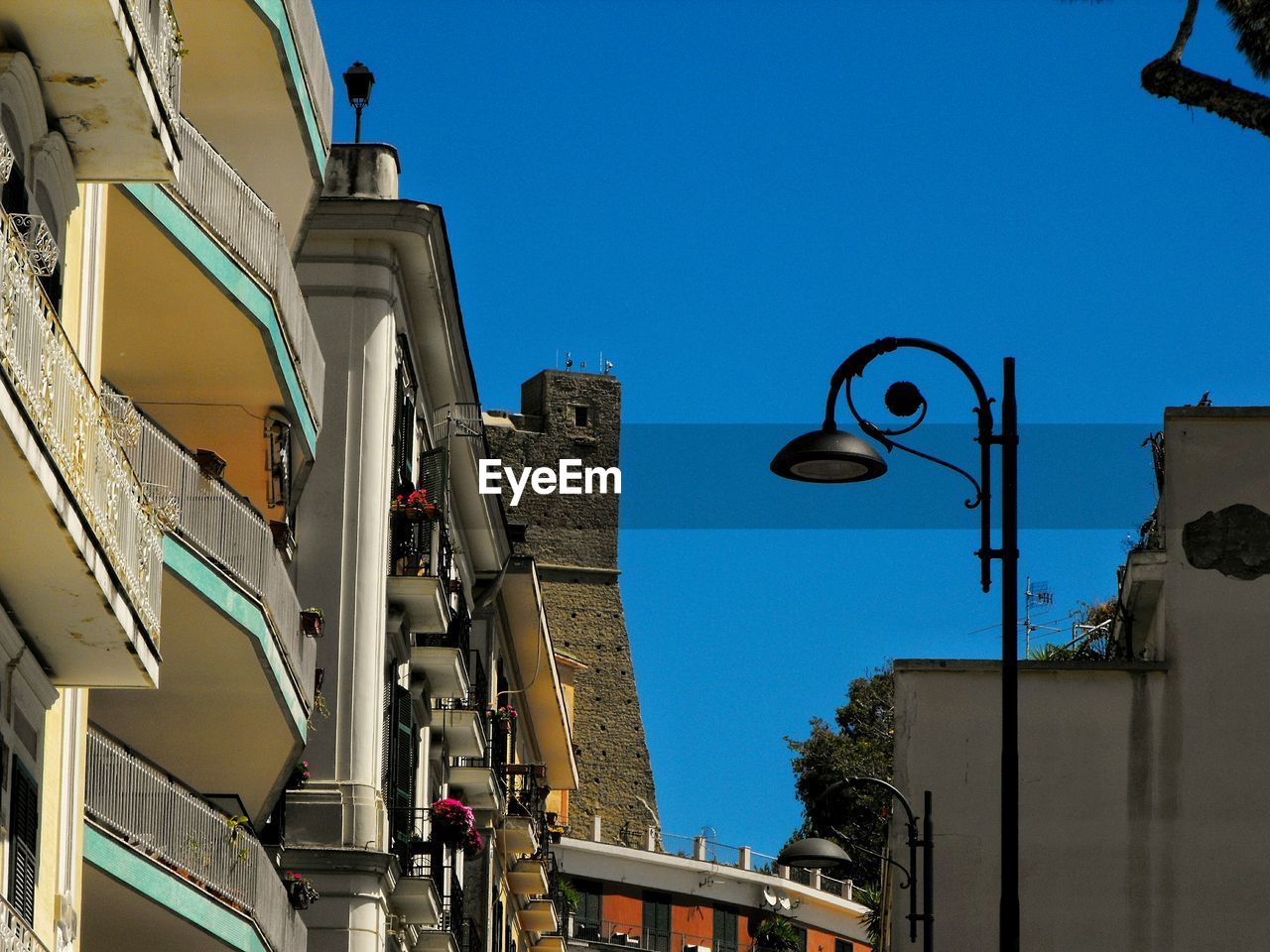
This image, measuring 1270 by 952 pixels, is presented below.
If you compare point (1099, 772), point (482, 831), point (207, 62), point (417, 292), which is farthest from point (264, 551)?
point (482, 831)

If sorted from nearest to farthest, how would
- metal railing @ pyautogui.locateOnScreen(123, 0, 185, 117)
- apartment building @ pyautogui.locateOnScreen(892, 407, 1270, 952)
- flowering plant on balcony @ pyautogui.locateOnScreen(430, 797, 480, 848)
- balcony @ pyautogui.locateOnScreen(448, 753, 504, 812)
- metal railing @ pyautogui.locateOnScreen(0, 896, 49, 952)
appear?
metal railing @ pyautogui.locateOnScreen(0, 896, 49, 952), metal railing @ pyautogui.locateOnScreen(123, 0, 185, 117), apartment building @ pyautogui.locateOnScreen(892, 407, 1270, 952), flowering plant on balcony @ pyautogui.locateOnScreen(430, 797, 480, 848), balcony @ pyautogui.locateOnScreen(448, 753, 504, 812)

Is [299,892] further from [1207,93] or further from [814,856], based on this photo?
[1207,93]

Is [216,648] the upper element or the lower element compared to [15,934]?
upper

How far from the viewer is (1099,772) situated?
67.5 feet

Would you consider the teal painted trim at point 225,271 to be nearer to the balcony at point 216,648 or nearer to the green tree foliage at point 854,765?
the balcony at point 216,648

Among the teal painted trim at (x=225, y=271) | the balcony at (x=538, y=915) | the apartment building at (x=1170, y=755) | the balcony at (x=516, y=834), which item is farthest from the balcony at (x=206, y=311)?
the balcony at (x=538, y=915)

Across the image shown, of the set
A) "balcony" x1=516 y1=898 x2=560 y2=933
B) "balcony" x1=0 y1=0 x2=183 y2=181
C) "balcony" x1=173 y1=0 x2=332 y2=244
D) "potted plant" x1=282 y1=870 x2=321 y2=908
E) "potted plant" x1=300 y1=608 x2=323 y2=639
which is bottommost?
"balcony" x1=516 y1=898 x2=560 y2=933

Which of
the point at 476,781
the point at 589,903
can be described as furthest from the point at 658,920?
the point at 476,781

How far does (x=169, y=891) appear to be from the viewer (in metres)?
17.0

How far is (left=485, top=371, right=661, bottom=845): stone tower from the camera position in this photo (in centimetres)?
11431

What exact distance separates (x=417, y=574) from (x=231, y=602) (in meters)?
8.24

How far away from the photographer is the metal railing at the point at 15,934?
36.4 ft

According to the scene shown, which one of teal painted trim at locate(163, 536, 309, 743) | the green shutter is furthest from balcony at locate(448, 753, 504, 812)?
teal painted trim at locate(163, 536, 309, 743)

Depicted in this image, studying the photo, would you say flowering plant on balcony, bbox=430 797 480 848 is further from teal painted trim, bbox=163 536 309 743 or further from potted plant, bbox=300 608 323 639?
teal painted trim, bbox=163 536 309 743
